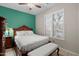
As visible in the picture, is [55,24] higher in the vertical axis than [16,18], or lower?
lower

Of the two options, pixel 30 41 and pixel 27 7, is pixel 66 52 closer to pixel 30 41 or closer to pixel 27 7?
pixel 30 41

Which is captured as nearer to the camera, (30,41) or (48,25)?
(30,41)

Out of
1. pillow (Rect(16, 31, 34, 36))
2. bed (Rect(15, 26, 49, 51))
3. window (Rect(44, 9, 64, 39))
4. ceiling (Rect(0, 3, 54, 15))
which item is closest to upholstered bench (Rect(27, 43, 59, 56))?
bed (Rect(15, 26, 49, 51))

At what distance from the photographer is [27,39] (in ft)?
5.57

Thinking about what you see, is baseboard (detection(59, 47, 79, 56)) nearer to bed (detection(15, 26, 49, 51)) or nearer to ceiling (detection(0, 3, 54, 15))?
bed (detection(15, 26, 49, 51))

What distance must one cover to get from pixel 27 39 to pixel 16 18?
0.43 m

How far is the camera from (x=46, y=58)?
167cm

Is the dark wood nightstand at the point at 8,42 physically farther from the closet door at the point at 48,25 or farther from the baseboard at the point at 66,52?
the baseboard at the point at 66,52

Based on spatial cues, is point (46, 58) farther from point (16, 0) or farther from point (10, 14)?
point (16, 0)

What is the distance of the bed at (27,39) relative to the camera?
162cm

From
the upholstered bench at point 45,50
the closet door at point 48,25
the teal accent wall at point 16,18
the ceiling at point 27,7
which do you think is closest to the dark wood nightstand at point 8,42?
the teal accent wall at point 16,18

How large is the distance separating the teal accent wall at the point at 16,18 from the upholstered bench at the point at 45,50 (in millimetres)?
404

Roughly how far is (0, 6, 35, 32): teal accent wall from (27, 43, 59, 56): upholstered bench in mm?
404

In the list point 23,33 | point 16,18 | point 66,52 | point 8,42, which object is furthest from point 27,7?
point 66,52
